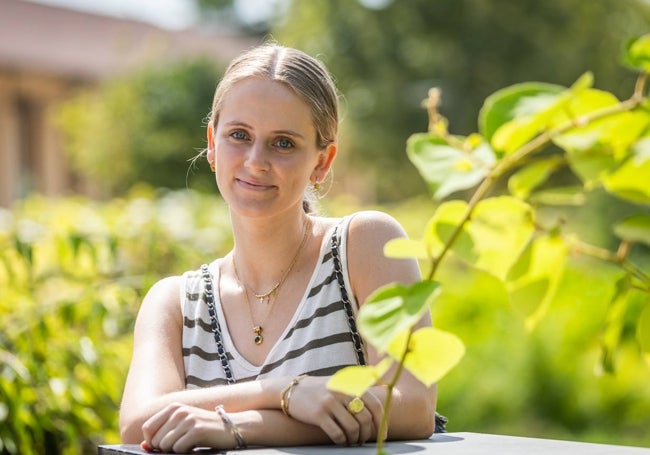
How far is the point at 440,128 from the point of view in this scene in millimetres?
974

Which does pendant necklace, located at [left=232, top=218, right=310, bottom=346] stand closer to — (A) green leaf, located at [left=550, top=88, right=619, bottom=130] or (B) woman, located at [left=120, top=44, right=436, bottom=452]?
(B) woman, located at [left=120, top=44, right=436, bottom=452]

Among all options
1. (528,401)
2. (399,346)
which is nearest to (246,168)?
(399,346)

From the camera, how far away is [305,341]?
88.8 inches

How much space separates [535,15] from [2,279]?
17.9 metres

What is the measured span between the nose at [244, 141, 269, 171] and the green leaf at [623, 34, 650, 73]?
134 centimetres

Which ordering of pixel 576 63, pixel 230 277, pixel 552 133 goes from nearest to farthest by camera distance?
pixel 552 133 < pixel 230 277 < pixel 576 63

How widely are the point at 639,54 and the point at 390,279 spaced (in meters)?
1.39

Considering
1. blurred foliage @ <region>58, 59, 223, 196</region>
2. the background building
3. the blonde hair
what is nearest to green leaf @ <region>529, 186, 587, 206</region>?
the blonde hair

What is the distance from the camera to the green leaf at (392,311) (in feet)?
2.54

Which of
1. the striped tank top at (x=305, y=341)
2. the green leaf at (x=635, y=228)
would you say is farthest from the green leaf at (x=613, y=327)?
the striped tank top at (x=305, y=341)

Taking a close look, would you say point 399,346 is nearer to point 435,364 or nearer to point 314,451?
point 435,364

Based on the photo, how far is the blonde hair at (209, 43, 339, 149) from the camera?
2225mm

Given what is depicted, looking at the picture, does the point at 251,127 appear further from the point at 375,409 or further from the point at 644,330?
the point at 644,330

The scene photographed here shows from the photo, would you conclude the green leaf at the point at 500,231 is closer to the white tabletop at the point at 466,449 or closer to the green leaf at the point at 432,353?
the green leaf at the point at 432,353
